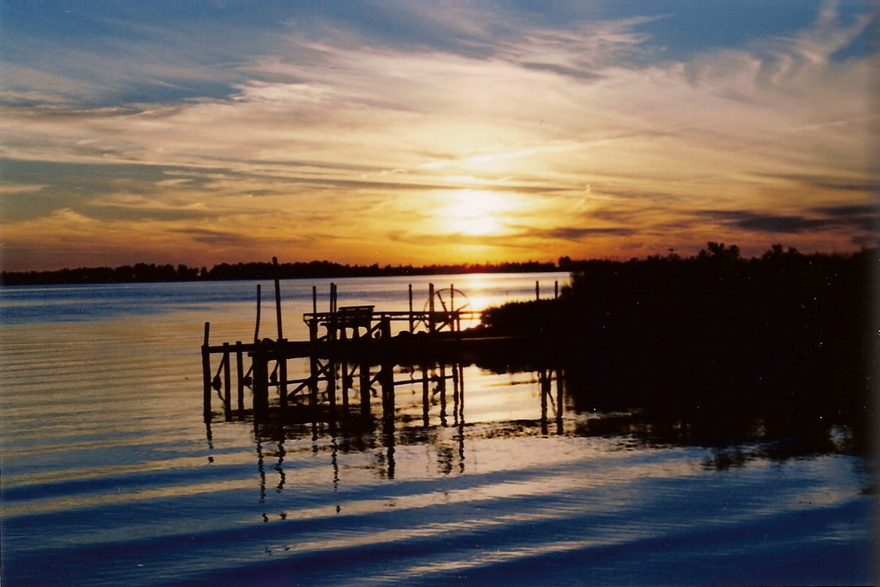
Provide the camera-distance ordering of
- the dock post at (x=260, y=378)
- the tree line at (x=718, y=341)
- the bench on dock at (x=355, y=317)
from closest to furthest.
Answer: the tree line at (x=718, y=341) → the dock post at (x=260, y=378) → the bench on dock at (x=355, y=317)

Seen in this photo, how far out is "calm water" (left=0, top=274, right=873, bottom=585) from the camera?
41.0 feet

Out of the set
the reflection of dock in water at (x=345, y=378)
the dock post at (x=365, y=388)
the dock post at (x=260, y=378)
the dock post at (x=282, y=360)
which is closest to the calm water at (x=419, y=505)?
the reflection of dock in water at (x=345, y=378)

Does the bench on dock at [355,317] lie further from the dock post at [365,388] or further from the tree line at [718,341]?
the tree line at [718,341]

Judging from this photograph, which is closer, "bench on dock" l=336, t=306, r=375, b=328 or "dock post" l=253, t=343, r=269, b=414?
"dock post" l=253, t=343, r=269, b=414

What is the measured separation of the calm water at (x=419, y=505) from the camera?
41.0 feet

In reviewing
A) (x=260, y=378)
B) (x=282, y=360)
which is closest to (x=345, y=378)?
(x=282, y=360)

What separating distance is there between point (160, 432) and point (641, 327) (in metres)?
22.5

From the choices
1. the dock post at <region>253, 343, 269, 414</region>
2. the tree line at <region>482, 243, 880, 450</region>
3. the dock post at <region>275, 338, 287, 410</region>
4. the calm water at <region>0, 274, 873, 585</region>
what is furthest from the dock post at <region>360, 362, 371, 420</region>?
the tree line at <region>482, 243, 880, 450</region>

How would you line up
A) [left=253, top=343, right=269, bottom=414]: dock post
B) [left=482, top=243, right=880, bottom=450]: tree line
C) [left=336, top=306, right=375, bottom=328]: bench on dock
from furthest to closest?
[left=336, top=306, right=375, bottom=328]: bench on dock < [left=253, top=343, right=269, bottom=414]: dock post < [left=482, top=243, right=880, bottom=450]: tree line

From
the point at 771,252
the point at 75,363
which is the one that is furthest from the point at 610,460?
the point at 75,363

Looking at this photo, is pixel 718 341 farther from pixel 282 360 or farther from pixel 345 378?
pixel 282 360

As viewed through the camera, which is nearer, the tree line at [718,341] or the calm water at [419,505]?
the calm water at [419,505]

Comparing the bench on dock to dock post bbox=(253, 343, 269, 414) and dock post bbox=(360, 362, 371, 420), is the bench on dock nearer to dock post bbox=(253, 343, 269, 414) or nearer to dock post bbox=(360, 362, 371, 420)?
dock post bbox=(253, 343, 269, 414)

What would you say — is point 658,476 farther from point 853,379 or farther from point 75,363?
point 75,363
